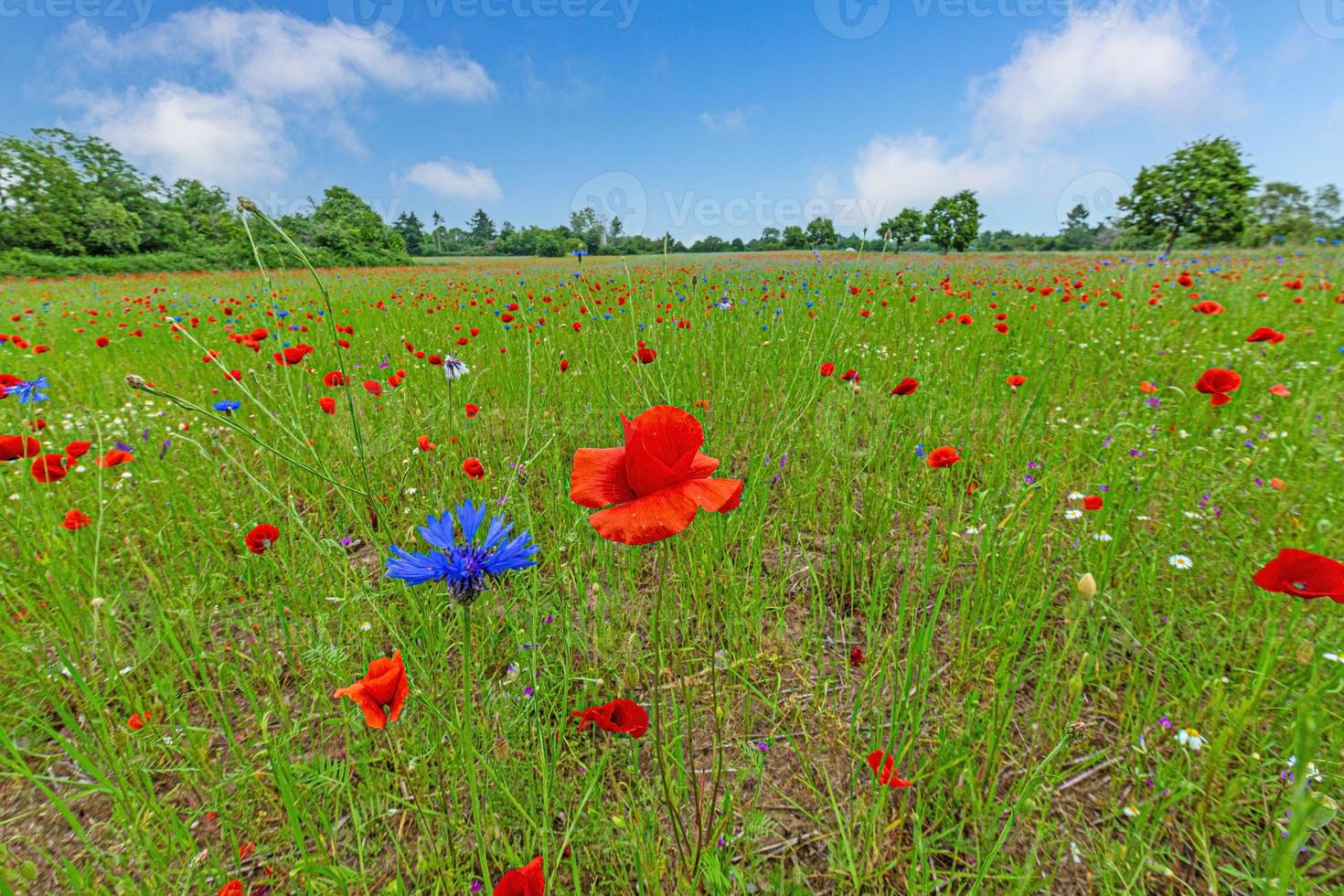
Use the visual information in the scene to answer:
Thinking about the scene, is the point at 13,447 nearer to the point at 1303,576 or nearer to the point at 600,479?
the point at 600,479

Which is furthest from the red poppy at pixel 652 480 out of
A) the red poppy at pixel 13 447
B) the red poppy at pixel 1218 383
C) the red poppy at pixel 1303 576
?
the red poppy at pixel 1218 383

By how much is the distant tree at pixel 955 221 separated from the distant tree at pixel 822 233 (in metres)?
24.9

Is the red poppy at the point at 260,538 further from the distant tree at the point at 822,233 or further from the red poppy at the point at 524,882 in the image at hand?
the distant tree at the point at 822,233

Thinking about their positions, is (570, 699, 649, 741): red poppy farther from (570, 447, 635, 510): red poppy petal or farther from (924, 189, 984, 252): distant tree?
(924, 189, 984, 252): distant tree

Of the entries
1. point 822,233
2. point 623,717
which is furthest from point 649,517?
point 822,233

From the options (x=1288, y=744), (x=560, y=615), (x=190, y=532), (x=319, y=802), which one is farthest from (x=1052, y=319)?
(x=190, y=532)

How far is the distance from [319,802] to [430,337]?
320 centimetres

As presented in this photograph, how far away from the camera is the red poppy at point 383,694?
655mm

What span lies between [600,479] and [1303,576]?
92 centimetres

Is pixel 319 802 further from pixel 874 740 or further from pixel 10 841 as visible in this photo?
pixel 874 740

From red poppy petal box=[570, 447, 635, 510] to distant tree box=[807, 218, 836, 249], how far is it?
1.62 m

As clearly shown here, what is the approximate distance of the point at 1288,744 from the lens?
→ 38.5 inches

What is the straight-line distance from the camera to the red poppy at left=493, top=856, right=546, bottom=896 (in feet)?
1.91

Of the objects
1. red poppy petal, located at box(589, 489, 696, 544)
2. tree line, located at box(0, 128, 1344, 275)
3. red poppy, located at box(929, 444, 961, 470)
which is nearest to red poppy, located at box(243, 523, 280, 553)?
red poppy petal, located at box(589, 489, 696, 544)
